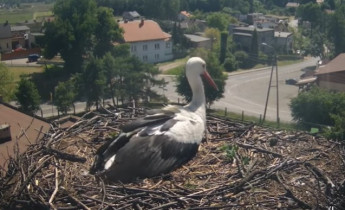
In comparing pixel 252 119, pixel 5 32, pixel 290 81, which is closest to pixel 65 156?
pixel 252 119

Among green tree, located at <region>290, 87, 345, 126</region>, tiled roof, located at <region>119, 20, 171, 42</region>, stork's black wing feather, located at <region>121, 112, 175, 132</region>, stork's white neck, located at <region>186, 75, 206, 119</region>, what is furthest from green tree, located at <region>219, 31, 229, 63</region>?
stork's black wing feather, located at <region>121, 112, 175, 132</region>

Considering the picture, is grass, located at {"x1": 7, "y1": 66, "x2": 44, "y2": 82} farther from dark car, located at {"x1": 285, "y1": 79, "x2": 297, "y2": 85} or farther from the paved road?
dark car, located at {"x1": 285, "y1": 79, "x2": 297, "y2": 85}

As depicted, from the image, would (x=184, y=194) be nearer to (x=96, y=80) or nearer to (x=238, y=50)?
(x=96, y=80)

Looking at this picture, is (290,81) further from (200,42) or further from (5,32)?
(5,32)

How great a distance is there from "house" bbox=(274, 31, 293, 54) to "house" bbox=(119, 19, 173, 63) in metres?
10.9

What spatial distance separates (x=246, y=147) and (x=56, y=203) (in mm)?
3035

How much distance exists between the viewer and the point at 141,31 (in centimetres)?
4172

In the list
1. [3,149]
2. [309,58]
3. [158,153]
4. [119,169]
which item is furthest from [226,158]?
[309,58]

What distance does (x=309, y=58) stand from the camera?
153ft

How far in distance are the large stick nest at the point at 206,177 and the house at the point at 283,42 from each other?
4034 cm

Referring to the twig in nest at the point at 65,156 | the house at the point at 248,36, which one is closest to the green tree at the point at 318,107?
the twig in nest at the point at 65,156

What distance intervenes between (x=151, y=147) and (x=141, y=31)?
36.2 metres

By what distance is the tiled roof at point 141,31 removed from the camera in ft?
133

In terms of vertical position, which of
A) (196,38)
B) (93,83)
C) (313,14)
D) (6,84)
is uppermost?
(313,14)
